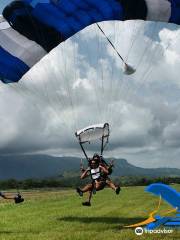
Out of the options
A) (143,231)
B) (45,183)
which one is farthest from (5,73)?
(45,183)

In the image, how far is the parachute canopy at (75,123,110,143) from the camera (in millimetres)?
17125

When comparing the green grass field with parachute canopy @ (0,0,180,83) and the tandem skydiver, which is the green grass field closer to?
the tandem skydiver

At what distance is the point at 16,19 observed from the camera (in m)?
17.6

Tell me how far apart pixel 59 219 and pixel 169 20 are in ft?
33.9

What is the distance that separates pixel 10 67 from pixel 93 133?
4.65 metres

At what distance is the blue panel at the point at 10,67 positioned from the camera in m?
18.8

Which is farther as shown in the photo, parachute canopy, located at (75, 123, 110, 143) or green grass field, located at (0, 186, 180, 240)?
parachute canopy, located at (75, 123, 110, 143)

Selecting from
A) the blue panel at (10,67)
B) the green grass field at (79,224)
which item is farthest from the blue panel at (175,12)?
the green grass field at (79,224)

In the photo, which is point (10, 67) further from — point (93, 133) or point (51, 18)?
point (93, 133)

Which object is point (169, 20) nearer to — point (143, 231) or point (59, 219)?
point (143, 231)

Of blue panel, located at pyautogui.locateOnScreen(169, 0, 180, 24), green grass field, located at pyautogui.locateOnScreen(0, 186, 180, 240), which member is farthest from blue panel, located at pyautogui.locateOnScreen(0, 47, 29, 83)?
green grass field, located at pyautogui.locateOnScreen(0, 186, 180, 240)

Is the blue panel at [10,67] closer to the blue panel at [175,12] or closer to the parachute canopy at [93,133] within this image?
the parachute canopy at [93,133]

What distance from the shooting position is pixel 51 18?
1705cm

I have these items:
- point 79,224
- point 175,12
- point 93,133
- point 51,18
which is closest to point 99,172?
point 93,133
